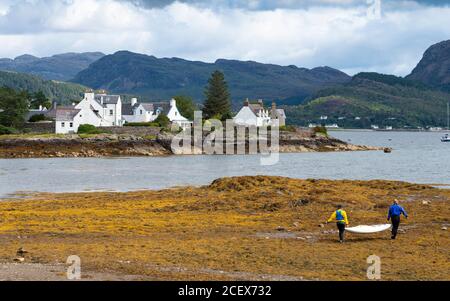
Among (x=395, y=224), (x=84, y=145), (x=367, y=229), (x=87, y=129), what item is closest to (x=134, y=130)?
(x=87, y=129)

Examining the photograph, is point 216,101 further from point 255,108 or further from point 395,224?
point 395,224

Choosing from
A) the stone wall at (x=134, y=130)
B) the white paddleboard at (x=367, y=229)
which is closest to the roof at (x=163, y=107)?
the stone wall at (x=134, y=130)

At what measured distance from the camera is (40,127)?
414 feet

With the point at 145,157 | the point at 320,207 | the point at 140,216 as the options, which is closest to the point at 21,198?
the point at 140,216

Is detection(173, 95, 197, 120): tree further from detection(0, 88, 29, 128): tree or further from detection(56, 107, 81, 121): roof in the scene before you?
detection(0, 88, 29, 128): tree

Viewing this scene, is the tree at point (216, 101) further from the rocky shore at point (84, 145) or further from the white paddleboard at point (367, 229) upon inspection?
the white paddleboard at point (367, 229)

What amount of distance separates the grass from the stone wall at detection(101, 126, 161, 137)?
7108 centimetres

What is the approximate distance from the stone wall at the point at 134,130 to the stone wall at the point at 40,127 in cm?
927

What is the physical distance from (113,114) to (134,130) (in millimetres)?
15165

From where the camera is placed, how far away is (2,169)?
271 ft

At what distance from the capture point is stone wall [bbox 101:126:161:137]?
12438 centimetres

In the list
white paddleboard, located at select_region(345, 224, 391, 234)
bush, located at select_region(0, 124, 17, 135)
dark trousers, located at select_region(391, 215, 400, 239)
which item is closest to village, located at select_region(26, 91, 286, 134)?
bush, located at select_region(0, 124, 17, 135)

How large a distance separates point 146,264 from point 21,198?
29.7 meters
